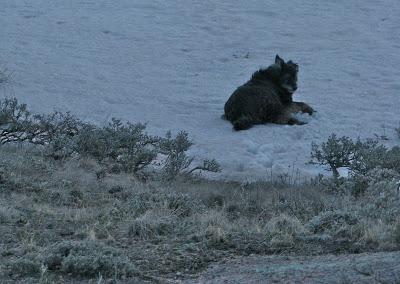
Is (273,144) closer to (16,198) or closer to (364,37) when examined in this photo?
(16,198)

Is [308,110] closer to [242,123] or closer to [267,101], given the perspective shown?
[267,101]

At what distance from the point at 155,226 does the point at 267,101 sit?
868 cm

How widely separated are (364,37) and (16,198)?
1533 centimetres

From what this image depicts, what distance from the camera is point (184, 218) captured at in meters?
5.80

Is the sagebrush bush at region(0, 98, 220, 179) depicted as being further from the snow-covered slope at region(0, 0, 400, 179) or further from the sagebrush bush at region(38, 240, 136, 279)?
the sagebrush bush at region(38, 240, 136, 279)

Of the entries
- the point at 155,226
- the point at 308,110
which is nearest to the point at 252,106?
the point at 308,110

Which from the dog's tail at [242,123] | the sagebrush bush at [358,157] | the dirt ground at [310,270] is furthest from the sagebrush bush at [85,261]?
the dog's tail at [242,123]

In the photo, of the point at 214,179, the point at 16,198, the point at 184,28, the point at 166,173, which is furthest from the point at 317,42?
the point at 16,198

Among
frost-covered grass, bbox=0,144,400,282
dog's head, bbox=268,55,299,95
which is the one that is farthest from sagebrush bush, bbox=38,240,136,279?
dog's head, bbox=268,55,299,95

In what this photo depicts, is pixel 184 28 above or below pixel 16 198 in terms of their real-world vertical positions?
above

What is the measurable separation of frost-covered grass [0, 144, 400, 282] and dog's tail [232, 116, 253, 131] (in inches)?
217

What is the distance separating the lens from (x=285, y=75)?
1429 centimetres

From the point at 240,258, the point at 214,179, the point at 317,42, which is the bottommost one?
the point at 214,179

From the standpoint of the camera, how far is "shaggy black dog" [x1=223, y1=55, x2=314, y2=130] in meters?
13.4
